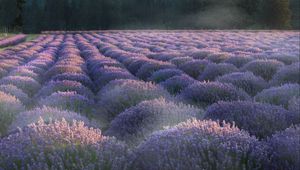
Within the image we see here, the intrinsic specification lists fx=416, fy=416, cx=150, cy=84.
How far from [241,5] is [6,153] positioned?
62613 mm

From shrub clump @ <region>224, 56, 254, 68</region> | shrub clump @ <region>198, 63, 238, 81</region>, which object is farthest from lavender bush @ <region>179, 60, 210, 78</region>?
shrub clump @ <region>224, 56, 254, 68</region>

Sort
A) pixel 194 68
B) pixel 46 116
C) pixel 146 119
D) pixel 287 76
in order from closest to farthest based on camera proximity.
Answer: pixel 146 119
pixel 46 116
pixel 287 76
pixel 194 68

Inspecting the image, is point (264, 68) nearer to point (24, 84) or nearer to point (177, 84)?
point (177, 84)

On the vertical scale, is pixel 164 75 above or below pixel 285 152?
below

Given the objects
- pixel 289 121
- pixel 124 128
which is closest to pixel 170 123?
pixel 124 128

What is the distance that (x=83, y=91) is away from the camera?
811 cm

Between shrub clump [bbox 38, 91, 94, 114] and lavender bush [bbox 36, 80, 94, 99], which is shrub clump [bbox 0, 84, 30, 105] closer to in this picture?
lavender bush [bbox 36, 80, 94, 99]

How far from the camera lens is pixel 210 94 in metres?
6.75

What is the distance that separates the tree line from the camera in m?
61.7

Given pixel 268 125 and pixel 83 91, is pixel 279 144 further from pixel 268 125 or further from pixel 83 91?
pixel 83 91

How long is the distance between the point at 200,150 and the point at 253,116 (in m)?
1.60

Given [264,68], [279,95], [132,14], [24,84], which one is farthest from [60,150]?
[132,14]

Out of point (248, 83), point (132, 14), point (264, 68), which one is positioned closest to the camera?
point (248, 83)

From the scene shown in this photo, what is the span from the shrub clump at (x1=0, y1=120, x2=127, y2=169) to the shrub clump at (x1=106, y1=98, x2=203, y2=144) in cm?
106
